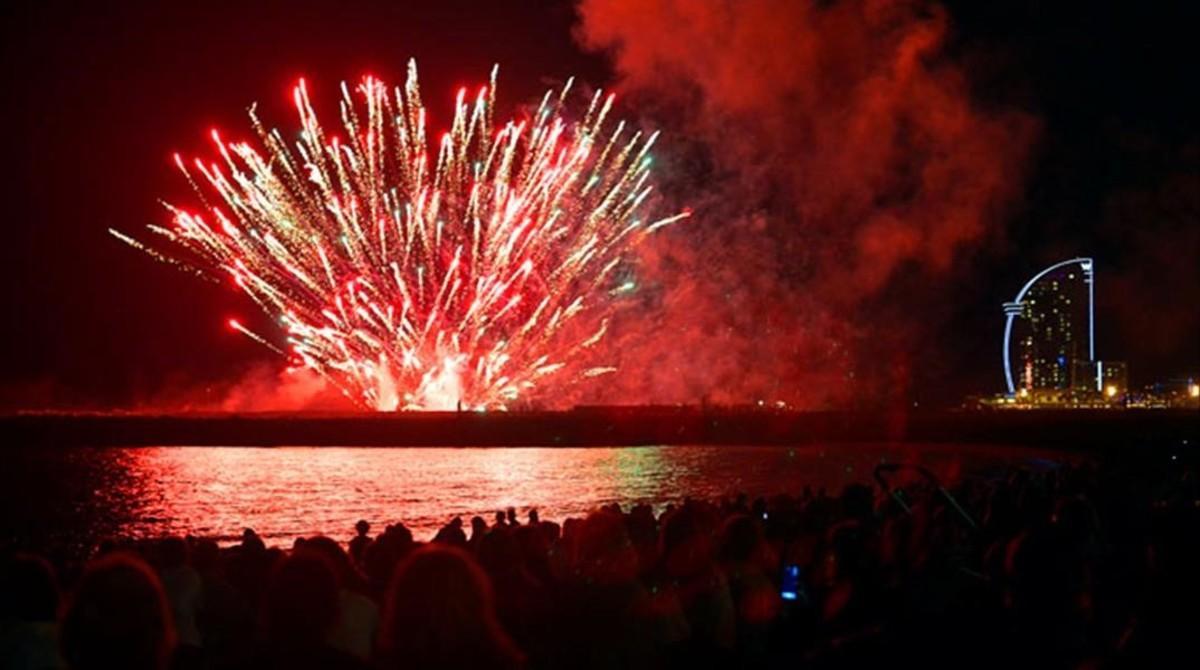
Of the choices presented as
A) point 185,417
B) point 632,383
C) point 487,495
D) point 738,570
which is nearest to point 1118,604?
point 738,570

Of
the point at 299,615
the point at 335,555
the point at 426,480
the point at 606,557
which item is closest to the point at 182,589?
the point at 335,555

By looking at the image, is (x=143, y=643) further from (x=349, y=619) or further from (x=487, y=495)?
(x=487, y=495)

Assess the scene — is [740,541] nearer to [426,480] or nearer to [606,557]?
[606,557]

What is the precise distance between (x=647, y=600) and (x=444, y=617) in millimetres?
1895

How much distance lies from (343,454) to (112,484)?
14791mm

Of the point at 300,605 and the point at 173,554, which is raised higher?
the point at 300,605

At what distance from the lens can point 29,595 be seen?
4801 mm

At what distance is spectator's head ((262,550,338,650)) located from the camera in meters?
4.27

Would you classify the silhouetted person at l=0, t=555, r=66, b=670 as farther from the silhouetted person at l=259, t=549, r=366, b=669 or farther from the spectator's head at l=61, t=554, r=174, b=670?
the silhouetted person at l=259, t=549, r=366, b=669

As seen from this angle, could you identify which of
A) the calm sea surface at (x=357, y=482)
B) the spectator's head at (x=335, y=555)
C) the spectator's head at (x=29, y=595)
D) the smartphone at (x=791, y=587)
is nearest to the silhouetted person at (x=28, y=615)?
the spectator's head at (x=29, y=595)

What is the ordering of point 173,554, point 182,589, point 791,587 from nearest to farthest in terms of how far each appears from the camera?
point 182,589, point 791,587, point 173,554

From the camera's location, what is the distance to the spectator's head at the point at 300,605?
4273 millimetres

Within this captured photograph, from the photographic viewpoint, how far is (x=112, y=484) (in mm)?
33719

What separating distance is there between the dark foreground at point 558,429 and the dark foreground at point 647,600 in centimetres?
4500
